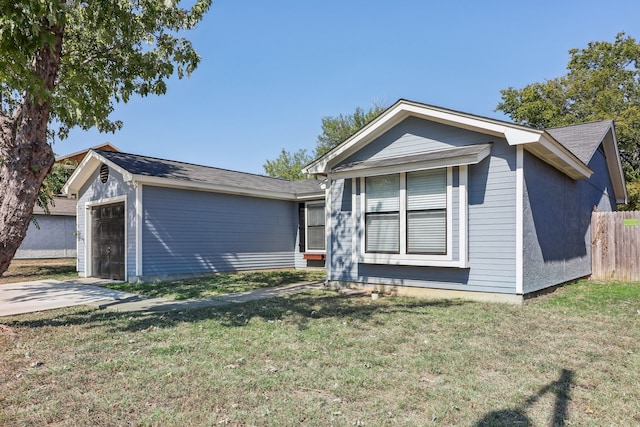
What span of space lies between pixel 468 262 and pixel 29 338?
7.22m

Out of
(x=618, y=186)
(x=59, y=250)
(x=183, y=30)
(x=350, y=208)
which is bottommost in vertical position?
(x=59, y=250)

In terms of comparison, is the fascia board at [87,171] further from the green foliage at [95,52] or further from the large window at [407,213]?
the large window at [407,213]

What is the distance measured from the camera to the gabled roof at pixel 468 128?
7026mm

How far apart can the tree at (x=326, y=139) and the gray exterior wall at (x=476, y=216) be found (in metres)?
25.9

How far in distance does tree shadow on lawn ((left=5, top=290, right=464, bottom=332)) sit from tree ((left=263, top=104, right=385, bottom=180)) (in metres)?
27.5

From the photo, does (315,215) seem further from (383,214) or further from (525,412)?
(525,412)

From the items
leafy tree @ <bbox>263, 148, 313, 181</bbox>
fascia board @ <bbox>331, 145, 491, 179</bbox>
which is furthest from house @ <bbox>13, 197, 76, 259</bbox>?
leafy tree @ <bbox>263, 148, 313, 181</bbox>

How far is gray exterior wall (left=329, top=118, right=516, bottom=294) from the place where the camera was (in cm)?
727

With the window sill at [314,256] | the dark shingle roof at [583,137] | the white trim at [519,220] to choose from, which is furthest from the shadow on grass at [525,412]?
the window sill at [314,256]

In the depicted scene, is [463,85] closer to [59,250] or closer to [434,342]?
[434,342]

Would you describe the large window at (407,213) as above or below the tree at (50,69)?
below

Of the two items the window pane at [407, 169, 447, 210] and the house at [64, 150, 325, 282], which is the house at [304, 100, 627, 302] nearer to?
the window pane at [407, 169, 447, 210]

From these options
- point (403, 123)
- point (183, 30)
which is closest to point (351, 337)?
point (403, 123)

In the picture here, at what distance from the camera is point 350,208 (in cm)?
925
